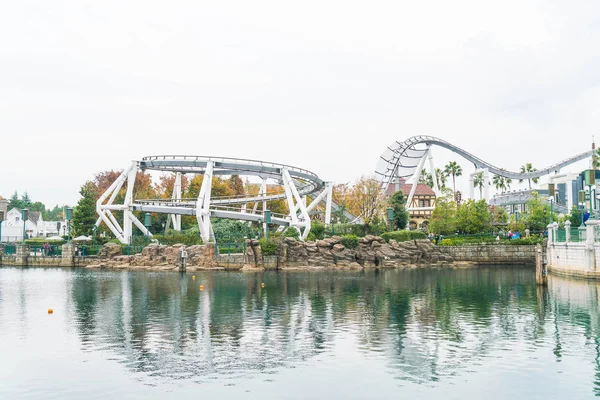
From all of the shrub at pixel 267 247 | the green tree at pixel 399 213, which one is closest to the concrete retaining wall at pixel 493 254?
the green tree at pixel 399 213

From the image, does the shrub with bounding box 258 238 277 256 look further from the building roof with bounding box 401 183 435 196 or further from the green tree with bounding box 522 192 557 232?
the building roof with bounding box 401 183 435 196

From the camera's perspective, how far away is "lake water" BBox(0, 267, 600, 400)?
14.4m

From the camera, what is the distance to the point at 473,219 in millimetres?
75000

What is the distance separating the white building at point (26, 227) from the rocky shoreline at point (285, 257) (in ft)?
224

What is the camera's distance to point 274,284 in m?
40.1

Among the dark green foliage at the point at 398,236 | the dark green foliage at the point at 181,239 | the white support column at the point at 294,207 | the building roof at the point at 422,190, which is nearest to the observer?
the dark green foliage at the point at 181,239

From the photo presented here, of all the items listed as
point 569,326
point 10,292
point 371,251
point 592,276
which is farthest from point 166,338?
point 371,251

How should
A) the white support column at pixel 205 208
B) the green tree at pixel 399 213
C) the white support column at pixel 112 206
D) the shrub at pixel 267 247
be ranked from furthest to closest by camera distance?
the green tree at pixel 399 213, the white support column at pixel 112 206, the white support column at pixel 205 208, the shrub at pixel 267 247

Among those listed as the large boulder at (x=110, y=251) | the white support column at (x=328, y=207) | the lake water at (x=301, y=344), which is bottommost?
the lake water at (x=301, y=344)

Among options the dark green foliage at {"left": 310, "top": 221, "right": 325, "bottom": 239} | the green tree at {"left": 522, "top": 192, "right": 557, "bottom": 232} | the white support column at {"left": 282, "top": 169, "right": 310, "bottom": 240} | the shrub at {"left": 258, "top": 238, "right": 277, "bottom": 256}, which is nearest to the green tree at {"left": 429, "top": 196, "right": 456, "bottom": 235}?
the green tree at {"left": 522, "top": 192, "right": 557, "bottom": 232}

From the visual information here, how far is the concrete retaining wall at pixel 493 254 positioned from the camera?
210ft

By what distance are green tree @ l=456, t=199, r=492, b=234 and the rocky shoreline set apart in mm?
16489

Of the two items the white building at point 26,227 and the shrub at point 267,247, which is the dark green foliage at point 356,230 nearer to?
the shrub at point 267,247

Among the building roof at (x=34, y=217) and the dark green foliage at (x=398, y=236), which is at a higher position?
the building roof at (x=34, y=217)
